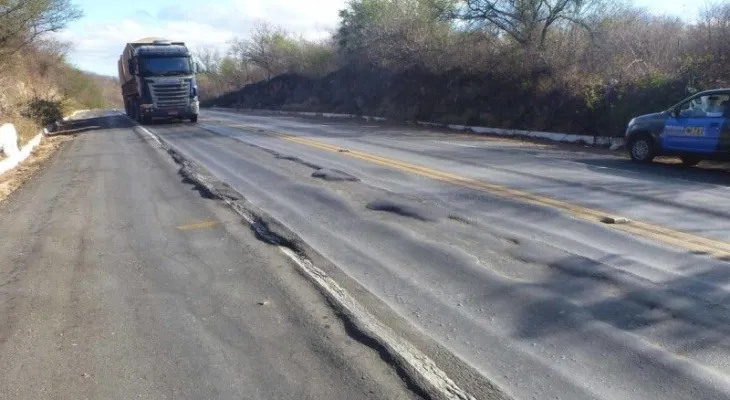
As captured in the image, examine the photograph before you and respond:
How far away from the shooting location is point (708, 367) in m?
4.38

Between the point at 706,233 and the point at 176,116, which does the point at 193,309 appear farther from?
the point at 176,116

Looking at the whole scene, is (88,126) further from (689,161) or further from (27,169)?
(689,161)

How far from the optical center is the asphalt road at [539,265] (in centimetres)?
448

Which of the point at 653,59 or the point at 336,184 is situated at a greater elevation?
the point at 653,59

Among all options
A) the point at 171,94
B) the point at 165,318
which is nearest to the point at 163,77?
the point at 171,94

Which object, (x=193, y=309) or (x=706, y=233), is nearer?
(x=193, y=309)

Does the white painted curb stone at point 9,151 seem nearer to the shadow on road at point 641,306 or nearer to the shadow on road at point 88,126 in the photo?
the shadow on road at point 88,126

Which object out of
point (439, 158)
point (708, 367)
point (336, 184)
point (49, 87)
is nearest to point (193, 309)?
point (708, 367)

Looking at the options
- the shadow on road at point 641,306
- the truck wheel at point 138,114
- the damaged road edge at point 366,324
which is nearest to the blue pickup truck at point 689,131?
the shadow on road at point 641,306

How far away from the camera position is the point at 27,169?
56.7ft

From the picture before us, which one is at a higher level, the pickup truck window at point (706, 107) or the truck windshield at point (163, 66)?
the truck windshield at point (163, 66)

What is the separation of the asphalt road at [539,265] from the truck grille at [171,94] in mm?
18725

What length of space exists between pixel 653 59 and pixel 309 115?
2662 centimetres

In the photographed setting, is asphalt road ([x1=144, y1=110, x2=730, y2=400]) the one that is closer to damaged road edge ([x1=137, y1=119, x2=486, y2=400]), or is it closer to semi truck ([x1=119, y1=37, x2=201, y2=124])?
damaged road edge ([x1=137, y1=119, x2=486, y2=400])
